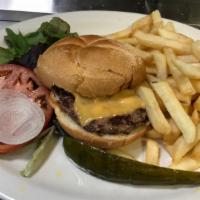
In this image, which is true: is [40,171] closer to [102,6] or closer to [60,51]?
[60,51]

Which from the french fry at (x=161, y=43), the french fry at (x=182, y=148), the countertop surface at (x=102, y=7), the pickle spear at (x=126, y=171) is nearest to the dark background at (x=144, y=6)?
the countertop surface at (x=102, y=7)

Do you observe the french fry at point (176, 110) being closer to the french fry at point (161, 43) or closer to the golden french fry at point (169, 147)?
the golden french fry at point (169, 147)

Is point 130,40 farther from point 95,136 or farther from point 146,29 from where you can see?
point 95,136

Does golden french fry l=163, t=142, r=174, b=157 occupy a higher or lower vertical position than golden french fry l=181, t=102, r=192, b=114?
lower

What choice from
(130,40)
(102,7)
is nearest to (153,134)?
(130,40)

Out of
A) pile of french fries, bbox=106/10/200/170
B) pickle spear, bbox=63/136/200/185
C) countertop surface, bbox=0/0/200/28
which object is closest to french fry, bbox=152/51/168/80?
pile of french fries, bbox=106/10/200/170

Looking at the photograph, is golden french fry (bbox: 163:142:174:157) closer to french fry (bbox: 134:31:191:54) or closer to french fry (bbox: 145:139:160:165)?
french fry (bbox: 145:139:160:165)

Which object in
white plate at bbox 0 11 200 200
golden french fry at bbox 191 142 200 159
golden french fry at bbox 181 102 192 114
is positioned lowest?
white plate at bbox 0 11 200 200
